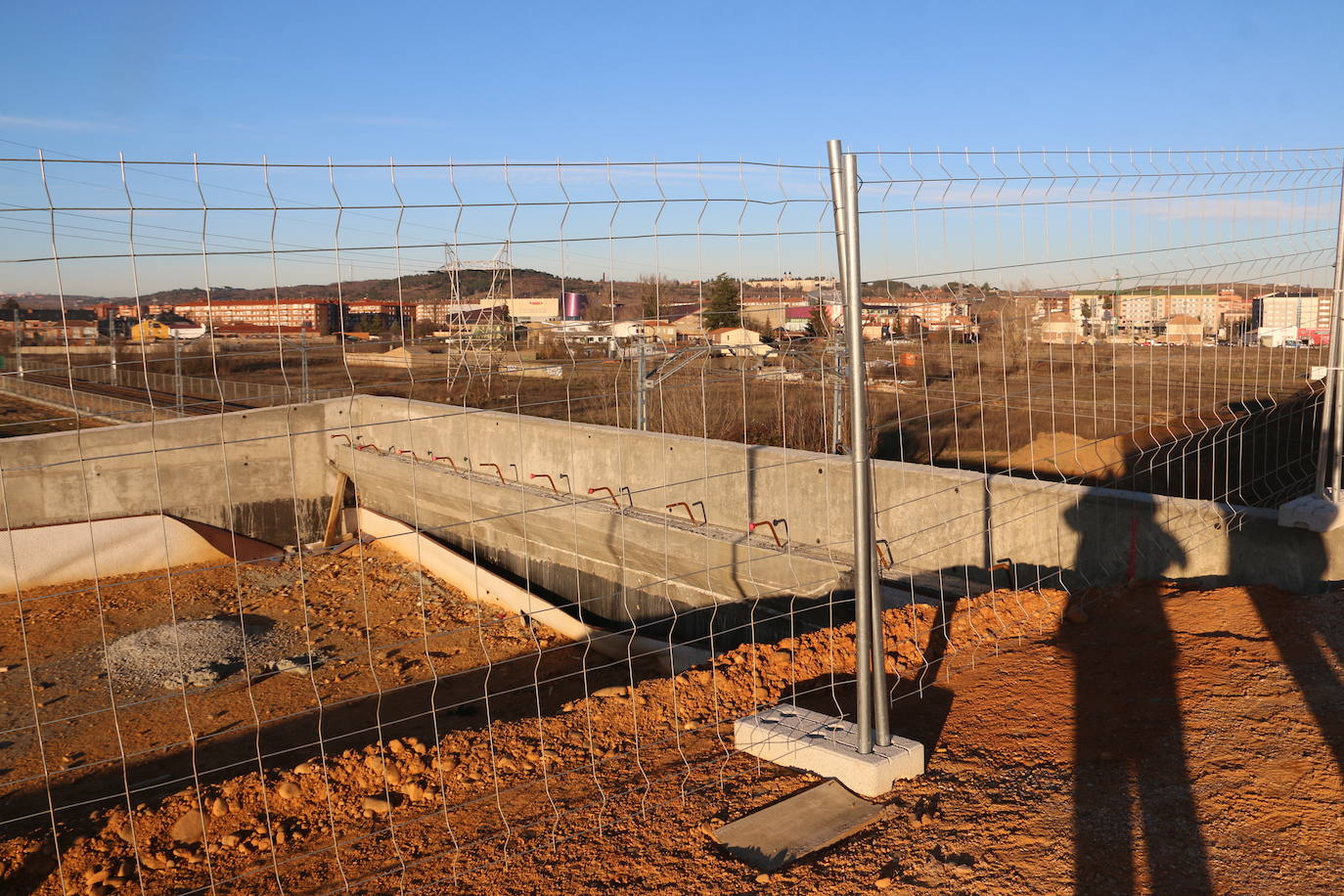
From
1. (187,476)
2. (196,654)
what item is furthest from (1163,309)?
(187,476)

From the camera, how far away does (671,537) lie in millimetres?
10883

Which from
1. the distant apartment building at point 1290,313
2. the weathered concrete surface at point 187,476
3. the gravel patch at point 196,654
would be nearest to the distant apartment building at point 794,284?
the distant apartment building at point 1290,313

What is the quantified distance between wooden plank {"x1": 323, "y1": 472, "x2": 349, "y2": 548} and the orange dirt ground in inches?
516

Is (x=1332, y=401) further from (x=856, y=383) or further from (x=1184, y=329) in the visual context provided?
(x=856, y=383)


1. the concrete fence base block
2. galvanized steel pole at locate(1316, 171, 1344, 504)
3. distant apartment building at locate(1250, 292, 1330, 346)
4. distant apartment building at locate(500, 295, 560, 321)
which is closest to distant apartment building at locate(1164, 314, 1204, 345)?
distant apartment building at locate(1250, 292, 1330, 346)

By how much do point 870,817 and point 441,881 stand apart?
1.47 m

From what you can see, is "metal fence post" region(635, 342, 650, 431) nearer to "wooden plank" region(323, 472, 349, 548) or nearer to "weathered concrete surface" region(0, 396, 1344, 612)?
"weathered concrete surface" region(0, 396, 1344, 612)

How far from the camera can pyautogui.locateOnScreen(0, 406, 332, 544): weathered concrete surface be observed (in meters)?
15.0

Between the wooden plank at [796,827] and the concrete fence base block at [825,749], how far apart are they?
3.2 inches

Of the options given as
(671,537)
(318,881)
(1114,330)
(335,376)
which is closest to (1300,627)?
(1114,330)

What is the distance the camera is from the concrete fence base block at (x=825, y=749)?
364 centimetres

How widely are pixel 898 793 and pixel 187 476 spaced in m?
15.9

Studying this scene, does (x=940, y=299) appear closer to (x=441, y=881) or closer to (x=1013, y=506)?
(x=1013, y=506)

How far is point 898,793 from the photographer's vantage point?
363 centimetres
